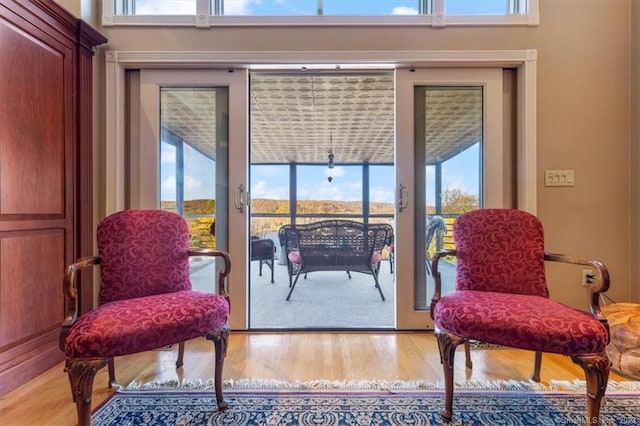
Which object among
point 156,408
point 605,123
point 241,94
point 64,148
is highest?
point 241,94

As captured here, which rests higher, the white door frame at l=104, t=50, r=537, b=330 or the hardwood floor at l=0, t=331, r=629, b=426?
the white door frame at l=104, t=50, r=537, b=330

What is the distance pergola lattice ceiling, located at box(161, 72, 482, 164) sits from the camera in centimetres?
229

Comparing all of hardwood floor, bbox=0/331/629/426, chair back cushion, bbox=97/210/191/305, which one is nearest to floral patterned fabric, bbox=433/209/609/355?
hardwood floor, bbox=0/331/629/426

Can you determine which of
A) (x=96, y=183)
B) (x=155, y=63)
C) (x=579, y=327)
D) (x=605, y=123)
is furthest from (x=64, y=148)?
(x=605, y=123)

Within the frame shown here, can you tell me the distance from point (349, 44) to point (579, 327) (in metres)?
2.08

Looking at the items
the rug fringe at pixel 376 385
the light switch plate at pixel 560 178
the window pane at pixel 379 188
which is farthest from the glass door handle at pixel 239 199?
the window pane at pixel 379 188

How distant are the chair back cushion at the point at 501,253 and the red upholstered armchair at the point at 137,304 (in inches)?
49.7

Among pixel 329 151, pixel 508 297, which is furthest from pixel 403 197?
pixel 329 151

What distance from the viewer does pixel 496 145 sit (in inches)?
88.1

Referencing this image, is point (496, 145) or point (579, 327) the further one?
point (496, 145)

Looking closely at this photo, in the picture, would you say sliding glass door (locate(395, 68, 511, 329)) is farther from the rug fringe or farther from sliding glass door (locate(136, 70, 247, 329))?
sliding glass door (locate(136, 70, 247, 329))

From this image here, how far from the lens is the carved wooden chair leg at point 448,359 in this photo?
1.28 meters

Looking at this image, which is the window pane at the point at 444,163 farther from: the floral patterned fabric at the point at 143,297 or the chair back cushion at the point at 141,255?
the chair back cushion at the point at 141,255

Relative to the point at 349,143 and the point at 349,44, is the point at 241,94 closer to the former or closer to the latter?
the point at 349,44
